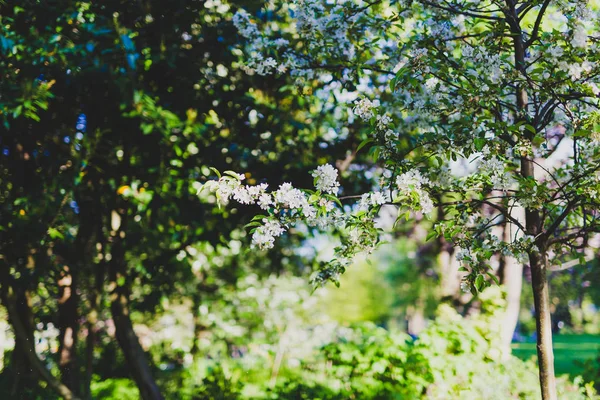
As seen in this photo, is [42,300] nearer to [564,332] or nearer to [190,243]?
[190,243]

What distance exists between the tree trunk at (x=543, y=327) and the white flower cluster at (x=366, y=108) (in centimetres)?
159

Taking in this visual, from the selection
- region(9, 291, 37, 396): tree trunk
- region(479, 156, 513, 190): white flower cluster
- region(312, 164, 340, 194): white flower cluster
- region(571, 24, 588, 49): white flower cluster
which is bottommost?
region(9, 291, 37, 396): tree trunk

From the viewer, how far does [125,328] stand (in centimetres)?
606

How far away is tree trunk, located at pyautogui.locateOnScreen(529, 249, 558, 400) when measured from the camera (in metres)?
3.61

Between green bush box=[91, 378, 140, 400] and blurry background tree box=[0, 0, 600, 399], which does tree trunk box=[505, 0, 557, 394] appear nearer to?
blurry background tree box=[0, 0, 600, 399]

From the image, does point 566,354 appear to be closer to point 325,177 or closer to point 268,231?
point 325,177

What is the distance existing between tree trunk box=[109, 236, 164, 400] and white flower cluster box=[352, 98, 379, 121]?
3785mm

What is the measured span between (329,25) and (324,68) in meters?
0.39

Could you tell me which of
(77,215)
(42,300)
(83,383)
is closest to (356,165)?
(77,215)

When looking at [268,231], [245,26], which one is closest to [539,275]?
→ [268,231]

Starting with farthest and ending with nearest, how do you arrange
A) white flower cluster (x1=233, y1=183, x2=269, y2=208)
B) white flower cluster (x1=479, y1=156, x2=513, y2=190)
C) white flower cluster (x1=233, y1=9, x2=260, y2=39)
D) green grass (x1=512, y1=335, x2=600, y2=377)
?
green grass (x1=512, y1=335, x2=600, y2=377) → white flower cluster (x1=233, y1=9, x2=260, y2=39) → white flower cluster (x1=479, y1=156, x2=513, y2=190) → white flower cluster (x1=233, y1=183, x2=269, y2=208)

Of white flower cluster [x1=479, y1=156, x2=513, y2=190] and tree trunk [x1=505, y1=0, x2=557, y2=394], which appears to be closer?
white flower cluster [x1=479, y1=156, x2=513, y2=190]

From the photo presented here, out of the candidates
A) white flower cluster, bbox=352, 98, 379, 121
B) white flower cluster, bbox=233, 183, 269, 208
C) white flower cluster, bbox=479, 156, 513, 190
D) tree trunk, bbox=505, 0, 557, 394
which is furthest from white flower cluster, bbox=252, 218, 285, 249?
tree trunk, bbox=505, 0, 557, 394

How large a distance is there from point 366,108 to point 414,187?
72 cm
